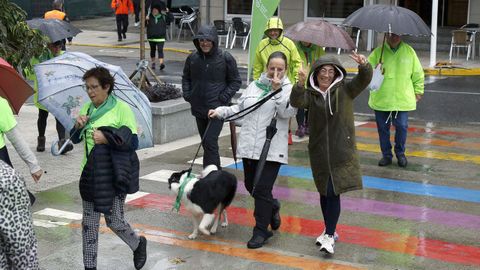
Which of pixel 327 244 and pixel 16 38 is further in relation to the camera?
pixel 16 38

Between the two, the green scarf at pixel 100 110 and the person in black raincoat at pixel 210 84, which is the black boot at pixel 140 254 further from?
the person in black raincoat at pixel 210 84

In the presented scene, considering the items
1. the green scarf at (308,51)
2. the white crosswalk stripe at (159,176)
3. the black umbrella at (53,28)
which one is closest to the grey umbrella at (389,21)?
the green scarf at (308,51)

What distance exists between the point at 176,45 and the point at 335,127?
2081cm

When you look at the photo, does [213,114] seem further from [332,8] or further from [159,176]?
[332,8]

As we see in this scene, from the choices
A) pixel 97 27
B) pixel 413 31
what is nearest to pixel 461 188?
pixel 413 31

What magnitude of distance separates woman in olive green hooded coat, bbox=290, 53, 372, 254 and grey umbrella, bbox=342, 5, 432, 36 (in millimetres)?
3077

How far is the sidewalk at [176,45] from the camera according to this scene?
20688mm

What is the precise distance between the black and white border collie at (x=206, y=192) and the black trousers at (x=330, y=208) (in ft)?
2.75

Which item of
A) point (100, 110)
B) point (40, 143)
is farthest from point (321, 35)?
point (100, 110)

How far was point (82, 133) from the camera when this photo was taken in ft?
20.1

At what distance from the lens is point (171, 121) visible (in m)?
11.6

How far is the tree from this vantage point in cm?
787

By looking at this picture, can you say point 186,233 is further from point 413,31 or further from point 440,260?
point 413,31

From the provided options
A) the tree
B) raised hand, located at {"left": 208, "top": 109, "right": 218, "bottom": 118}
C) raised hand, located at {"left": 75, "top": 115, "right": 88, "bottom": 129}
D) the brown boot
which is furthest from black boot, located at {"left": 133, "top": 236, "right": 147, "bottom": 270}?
the brown boot
